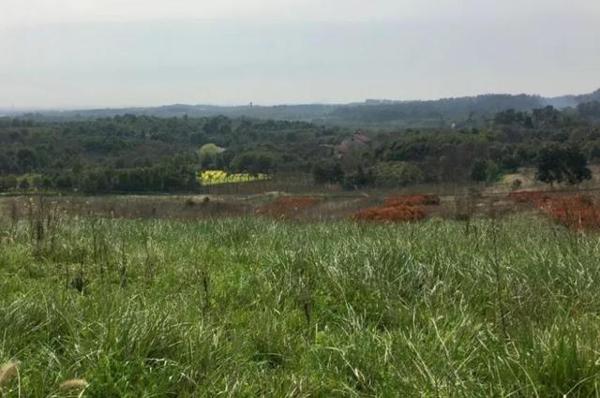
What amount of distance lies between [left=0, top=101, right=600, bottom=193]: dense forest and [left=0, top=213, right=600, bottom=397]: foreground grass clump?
3310 cm

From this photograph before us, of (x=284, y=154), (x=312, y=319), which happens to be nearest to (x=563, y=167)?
(x=284, y=154)

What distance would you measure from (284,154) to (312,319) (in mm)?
Answer: 76229

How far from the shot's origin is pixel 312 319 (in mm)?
4684

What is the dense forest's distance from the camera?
181ft

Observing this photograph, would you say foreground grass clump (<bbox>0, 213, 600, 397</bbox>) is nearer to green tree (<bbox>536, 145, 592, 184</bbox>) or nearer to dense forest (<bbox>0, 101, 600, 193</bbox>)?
dense forest (<bbox>0, 101, 600, 193</bbox>)

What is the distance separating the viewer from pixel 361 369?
3537mm

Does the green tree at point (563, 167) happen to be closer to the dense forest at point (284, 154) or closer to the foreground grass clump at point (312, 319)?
the dense forest at point (284, 154)

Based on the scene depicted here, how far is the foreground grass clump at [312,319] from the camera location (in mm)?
3111

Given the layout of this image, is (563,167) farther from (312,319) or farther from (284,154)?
(312,319)

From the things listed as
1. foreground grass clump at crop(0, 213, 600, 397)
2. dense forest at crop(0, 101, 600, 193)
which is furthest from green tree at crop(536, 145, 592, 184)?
foreground grass clump at crop(0, 213, 600, 397)

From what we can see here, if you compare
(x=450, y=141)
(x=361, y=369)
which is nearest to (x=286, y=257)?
(x=361, y=369)

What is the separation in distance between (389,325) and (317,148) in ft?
270

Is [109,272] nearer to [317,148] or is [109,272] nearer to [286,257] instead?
[286,257]

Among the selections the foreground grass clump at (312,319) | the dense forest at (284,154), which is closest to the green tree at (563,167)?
the dense forest at (284,154)
